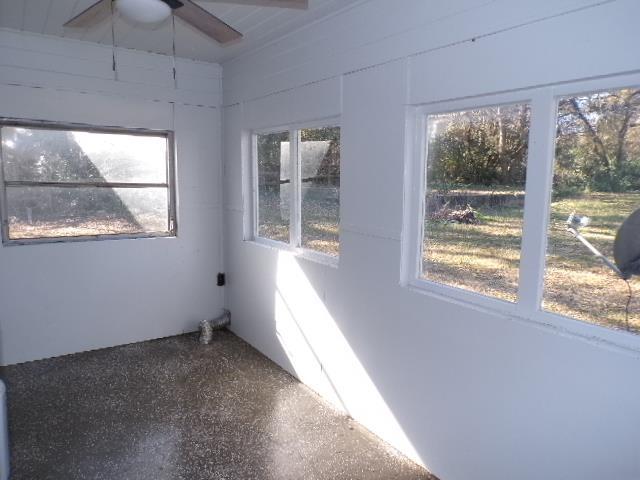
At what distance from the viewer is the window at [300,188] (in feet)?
9.85

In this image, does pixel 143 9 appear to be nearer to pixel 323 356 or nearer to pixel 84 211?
pixel 323 356

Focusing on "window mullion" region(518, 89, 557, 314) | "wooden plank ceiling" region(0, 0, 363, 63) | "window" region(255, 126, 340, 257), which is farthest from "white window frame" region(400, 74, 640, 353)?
"wooden plank ceiling" region(0, 0, 363, 63)

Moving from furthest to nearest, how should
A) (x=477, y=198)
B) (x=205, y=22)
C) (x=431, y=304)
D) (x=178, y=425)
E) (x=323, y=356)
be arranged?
(x=323, y=356)
(x=178, y=425)
(x=431, y=304)
(x=477, y=198)
(x=205, y=22)

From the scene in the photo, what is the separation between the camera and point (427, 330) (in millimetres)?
2256

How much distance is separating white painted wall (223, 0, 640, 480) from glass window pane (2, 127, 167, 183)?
1.16 metres

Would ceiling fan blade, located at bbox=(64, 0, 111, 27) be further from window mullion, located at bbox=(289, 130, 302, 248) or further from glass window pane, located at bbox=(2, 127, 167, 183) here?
glass window pane, located at bbox=(2, 127, 167, 183)

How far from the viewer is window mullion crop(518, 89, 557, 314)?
1757 millimetres

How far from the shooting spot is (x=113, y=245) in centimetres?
381

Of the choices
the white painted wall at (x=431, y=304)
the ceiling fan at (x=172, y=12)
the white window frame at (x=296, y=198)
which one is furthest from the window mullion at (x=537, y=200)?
the white window frame at (x=296, y=198)

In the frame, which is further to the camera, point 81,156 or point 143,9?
point 81,156

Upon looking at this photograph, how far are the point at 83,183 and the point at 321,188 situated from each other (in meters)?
2.08

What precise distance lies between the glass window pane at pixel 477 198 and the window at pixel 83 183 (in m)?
2.72

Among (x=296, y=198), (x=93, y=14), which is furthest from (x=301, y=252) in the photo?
(x=93, y=14)

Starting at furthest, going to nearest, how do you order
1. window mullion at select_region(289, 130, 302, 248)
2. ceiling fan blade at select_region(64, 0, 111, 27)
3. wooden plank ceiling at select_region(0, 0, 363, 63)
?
window mullion at select_region(289, 130, 302, 248) → wooden plank ceiling at select_region(0, 0, 363, 63) → ceiling fan blade at select_region(64, 0, 111, 27)
